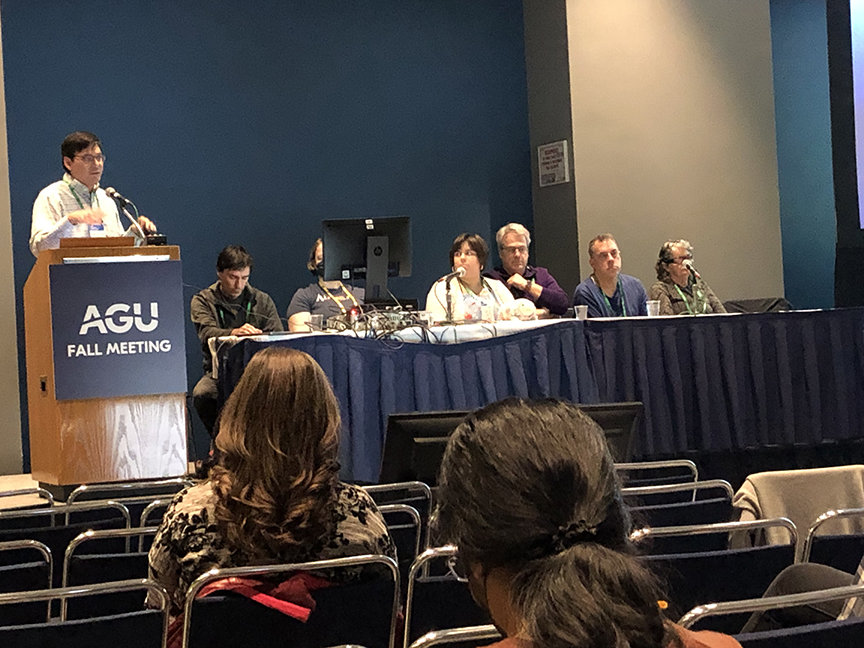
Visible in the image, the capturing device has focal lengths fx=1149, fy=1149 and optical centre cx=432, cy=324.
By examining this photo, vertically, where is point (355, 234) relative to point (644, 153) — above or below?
below

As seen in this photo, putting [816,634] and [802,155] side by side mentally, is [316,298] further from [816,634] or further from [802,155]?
[816,634]

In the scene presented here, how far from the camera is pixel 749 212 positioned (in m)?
8.30

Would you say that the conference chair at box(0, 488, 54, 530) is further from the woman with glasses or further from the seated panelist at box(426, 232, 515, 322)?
the woman with glasses

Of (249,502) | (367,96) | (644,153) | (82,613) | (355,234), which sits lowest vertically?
(82,613)

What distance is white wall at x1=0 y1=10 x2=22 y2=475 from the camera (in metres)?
6.57

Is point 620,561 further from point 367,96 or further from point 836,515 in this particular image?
point 367,96

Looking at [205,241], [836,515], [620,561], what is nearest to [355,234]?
[205,241]

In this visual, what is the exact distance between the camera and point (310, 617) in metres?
1.92

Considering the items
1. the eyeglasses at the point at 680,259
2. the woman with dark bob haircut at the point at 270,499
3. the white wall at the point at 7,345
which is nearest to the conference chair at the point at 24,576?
the woman with dark bob haircut at the point at 270,499

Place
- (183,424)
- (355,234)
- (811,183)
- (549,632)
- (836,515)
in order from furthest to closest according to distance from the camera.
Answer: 1. (811,183)
2. (355,234)
3. (183,424)
4. (836,515)
5. (549,632)

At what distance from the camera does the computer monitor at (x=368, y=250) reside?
5.60m

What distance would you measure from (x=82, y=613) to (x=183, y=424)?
263 cm

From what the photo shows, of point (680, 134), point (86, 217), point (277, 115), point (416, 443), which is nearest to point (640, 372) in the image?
point (416, 443)

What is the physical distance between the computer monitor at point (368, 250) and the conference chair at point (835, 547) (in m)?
3.54
